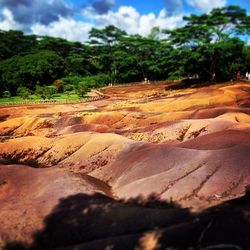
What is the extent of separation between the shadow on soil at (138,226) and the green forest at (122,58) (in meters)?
→ 45.0

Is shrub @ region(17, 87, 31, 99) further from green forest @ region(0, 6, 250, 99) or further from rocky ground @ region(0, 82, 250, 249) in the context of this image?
rocky ground @ region(0, 82, 250, 249)

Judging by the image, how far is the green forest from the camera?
60.6 meters

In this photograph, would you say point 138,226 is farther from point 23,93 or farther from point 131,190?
point 23,93

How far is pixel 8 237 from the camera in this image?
49.9ft

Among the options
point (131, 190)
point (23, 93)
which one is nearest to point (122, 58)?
point (23, 93)

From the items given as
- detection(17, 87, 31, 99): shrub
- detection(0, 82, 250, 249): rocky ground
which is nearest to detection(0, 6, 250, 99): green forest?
detection(17, 87, 31, 99): shrub

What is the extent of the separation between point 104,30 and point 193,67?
3032 centimetres

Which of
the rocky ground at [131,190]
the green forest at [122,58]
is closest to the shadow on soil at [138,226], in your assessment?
the rocky ground at [131,190]

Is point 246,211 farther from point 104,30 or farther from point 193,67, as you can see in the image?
point 104,30

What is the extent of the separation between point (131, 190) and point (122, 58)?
65005 millimetres

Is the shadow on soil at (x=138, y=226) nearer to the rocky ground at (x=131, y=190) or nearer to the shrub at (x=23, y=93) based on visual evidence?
the rocky ground at (x=131, y=190)

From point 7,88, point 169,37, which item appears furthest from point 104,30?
point 169,37

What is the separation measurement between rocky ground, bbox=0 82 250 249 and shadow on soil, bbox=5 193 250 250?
0.09 feet

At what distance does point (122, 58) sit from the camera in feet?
270
